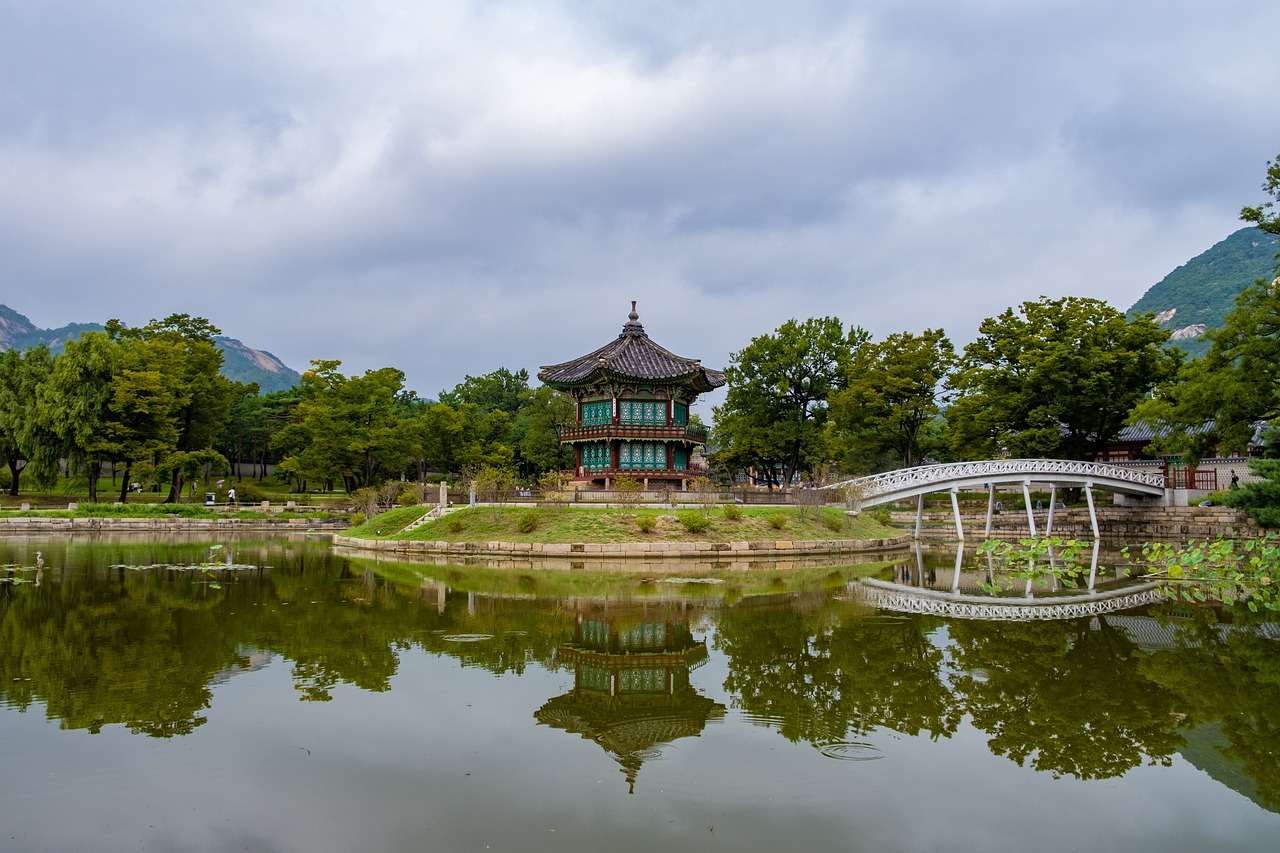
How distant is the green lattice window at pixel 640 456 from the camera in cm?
4444

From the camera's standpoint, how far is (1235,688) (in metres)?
10.4

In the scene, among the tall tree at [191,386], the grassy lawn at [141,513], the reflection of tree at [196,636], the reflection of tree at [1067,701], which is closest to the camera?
the reflection of tree at [1067,701]

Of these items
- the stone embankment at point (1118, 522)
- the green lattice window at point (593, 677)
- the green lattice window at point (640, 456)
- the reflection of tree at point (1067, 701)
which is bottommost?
the green lattice window at point (593, 677)

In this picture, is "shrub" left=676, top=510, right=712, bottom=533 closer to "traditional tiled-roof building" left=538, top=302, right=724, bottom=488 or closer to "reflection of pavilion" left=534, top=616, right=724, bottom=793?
"traditional tiled-roof building" left=538, top=302, right=724, bottom=488

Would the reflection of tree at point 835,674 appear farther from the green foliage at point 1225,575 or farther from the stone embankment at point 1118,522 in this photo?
the stone embankment at point 1118,522

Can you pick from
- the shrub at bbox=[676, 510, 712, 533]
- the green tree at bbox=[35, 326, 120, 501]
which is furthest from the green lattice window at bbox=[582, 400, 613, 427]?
the green tree at bbox=[35, 326, 120, 501]

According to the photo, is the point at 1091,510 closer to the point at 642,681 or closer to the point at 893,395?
the point at 893,395

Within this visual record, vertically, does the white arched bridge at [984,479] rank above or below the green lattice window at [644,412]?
below

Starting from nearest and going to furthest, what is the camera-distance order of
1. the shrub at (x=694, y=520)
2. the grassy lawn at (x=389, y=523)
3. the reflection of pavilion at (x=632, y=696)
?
the reflection of pavilion at (x=632, y=696) → the shrub at (x=694, y=520) → the grassy lawn at (x=389, y=523)

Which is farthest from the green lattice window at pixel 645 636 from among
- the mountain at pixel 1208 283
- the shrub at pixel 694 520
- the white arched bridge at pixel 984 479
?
the mountain at pixel 1208 283

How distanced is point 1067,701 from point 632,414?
35910 millimetres

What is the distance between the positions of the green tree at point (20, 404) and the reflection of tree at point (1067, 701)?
54.3 m

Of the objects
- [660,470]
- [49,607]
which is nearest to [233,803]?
[49,607]

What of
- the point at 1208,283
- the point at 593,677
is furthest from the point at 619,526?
the point at 1208,283
